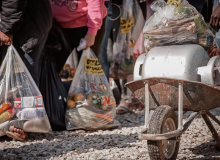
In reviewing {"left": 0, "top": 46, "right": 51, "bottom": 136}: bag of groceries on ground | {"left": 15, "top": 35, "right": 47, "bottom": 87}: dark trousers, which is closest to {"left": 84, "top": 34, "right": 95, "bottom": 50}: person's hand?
{"left": 15, "top": 35, "right": 47, "bottom": 87}: dark trousers

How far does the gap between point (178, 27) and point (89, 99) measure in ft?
4.43

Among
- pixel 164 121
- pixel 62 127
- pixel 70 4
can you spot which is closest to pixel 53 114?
pixel 62 127

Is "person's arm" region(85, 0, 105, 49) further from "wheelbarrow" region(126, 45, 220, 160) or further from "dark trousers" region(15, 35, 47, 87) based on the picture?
"wheelbarrow" region(126, 45, 220, 160)

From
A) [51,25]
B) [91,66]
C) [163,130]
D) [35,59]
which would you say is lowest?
[163,130]

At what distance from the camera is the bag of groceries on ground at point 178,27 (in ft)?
8.80

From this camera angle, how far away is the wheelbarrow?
2451 millimetres

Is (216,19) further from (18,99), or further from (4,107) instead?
(4,107)

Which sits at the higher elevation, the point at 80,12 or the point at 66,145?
the point at 80,12

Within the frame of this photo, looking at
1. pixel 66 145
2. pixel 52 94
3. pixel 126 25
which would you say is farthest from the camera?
pixel 126 25

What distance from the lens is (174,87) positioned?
2.56 meters

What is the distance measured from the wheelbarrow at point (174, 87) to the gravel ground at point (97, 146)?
0.36 m

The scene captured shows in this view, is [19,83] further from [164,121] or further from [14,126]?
[164,121]

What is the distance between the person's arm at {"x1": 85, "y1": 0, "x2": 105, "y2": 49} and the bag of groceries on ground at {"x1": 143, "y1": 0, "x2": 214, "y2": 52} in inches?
41.0

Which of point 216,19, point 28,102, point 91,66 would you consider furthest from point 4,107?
point 216,19
